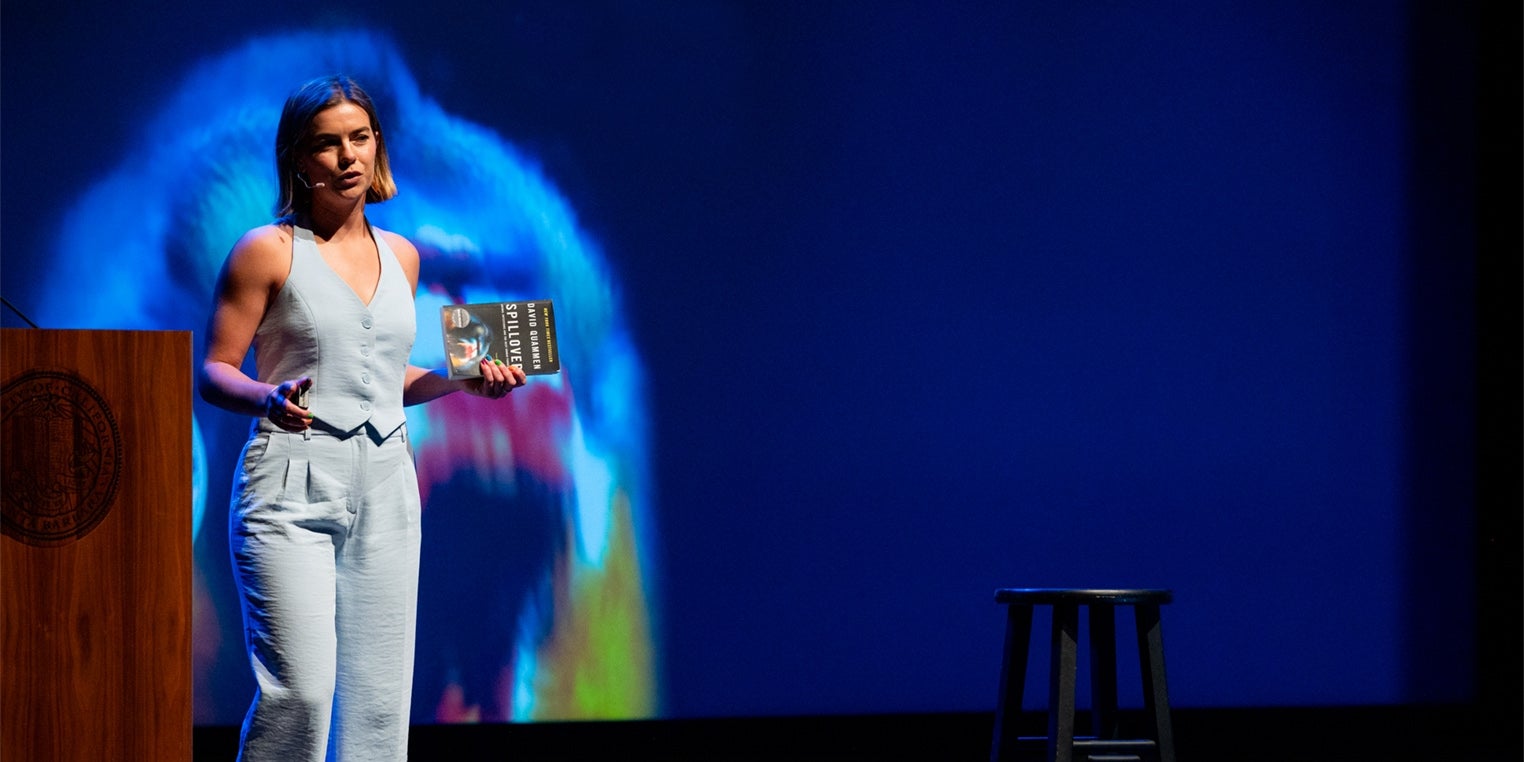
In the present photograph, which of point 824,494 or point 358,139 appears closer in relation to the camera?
point 358,139

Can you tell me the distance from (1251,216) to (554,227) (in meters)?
2.12

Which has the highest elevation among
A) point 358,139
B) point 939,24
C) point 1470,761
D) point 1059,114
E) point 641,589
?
point 939,24

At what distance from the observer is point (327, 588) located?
201cm

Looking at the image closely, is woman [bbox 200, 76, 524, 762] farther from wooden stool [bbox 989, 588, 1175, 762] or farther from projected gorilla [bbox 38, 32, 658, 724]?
projected gorilla [bbox 38, 32, 658, 724]

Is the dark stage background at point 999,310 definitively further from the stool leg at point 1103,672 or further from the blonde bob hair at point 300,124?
the blonde bob hair at point 300,124

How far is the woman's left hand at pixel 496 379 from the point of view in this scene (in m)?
2.19

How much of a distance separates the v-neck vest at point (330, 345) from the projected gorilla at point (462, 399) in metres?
1.82

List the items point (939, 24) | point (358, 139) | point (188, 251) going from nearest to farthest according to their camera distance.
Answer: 1. point (358, 139)
2. point (188, 251)
3. point (939, 24)

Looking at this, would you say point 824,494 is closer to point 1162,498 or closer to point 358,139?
point 1162,498

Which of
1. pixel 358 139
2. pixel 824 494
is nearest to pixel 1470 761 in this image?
pixel 824 494

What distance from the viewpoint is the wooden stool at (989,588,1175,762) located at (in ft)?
9.29

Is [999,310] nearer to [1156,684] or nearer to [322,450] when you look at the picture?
[1156,684]

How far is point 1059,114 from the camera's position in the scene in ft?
13.8

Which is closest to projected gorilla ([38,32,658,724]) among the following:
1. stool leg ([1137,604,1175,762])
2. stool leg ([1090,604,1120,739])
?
stool leg ([1090,604,1120,739])
